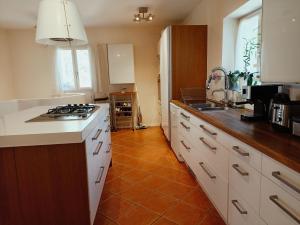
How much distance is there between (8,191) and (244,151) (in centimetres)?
143

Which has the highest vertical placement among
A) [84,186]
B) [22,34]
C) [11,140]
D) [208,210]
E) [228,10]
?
[22,34]

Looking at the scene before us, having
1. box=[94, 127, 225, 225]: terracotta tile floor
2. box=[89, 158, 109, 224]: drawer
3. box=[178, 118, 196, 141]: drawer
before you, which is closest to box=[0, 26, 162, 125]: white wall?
box=[94, 127, 225, 225]: terracotta tile floor

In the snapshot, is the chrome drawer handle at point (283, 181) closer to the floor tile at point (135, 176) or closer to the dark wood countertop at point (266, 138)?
the dark wood countertop at point (266, 138)

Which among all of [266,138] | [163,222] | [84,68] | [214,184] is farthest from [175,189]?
[84,68]

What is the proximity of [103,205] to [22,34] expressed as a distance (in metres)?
4.61

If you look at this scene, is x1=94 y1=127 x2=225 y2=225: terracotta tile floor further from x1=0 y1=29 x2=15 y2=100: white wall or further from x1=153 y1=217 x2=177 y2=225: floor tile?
x1=0 y1=29 x2=15 y2=100: white wall

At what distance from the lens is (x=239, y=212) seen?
1333 mm

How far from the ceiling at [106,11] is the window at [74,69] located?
76 centimetres

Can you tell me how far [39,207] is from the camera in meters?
1.35

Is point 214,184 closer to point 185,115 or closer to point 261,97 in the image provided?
point 261,97

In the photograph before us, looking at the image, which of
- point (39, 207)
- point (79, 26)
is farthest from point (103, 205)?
point (79, 26)

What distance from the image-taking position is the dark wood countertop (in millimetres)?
905

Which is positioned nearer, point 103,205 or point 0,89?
point 103,205

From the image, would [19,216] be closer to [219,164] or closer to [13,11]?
[219,164]
